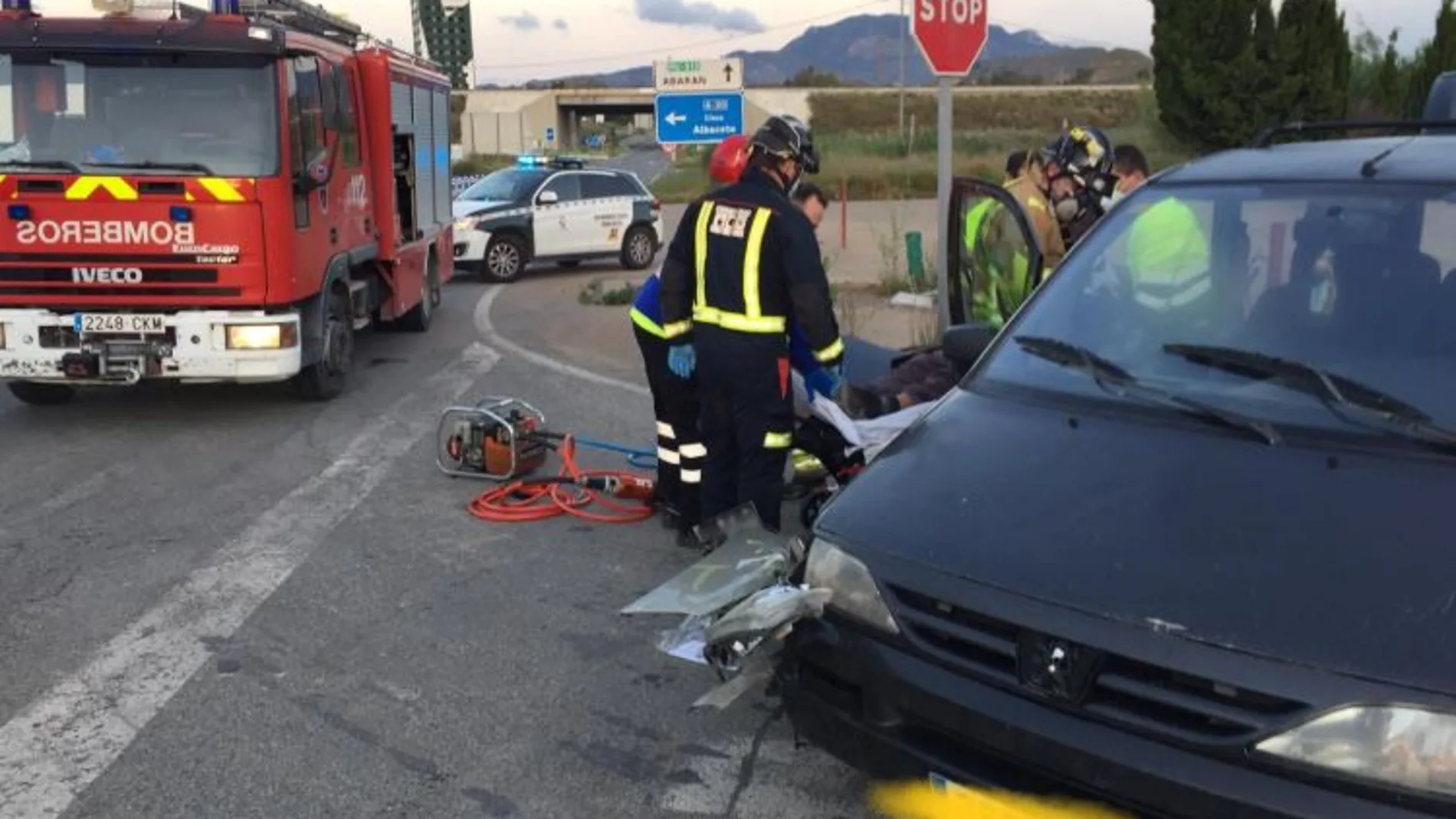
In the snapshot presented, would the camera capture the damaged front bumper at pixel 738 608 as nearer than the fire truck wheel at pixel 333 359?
Yes

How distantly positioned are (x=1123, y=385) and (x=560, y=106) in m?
103

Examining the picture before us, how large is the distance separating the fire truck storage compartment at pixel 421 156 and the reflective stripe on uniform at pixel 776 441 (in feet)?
22.1

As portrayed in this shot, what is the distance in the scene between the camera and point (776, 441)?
5371 millimetres

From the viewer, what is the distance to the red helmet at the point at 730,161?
223 inches

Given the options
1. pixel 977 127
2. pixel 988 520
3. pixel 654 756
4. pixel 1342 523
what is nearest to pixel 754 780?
pixel 654 756

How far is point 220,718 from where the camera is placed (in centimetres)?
414

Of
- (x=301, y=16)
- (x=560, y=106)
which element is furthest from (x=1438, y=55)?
(x=560, y=106)

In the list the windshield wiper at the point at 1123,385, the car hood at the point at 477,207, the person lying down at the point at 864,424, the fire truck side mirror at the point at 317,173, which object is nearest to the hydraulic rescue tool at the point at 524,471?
the person lying down at the point at 864,424

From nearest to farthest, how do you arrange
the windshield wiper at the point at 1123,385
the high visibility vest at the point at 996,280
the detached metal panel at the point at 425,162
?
the windshield wiper at the point at 1123,385 < the high visibility vest at the point at 996,280 < the detached metal panel at the point at 425,162

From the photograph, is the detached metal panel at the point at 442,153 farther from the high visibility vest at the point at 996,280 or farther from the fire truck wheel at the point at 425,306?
the high visibility vest at the point at 996,280

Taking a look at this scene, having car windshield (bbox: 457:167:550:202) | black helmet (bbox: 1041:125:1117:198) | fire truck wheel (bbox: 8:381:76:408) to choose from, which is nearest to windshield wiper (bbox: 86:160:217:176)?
fire truck wheel (bbox: 8:381:76:408)

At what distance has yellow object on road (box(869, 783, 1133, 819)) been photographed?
2.61 metres

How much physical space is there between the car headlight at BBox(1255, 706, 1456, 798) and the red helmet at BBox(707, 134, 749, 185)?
372 cm

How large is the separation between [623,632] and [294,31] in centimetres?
575
